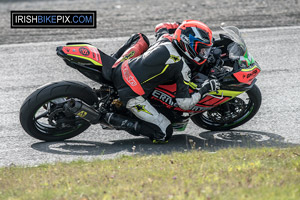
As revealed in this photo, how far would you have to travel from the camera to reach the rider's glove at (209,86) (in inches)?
270

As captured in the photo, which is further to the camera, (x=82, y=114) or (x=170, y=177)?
(x=82, y=114)

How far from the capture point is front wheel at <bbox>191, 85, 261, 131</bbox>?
7.52 metres

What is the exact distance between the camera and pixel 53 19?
1463cm

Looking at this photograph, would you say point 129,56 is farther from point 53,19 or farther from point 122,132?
point 53,19

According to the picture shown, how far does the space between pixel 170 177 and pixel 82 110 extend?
193 cm

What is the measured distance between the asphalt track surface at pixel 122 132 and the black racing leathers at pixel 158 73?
2.34ft

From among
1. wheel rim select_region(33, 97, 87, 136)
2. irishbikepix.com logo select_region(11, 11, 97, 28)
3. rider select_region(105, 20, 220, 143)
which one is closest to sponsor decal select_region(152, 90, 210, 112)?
rider select_region(105, 20, 220, 143)

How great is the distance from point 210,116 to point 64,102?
2093 millimetres

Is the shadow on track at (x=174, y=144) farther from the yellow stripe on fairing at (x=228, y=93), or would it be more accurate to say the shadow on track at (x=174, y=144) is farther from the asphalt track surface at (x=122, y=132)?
the yellow stripe on fairing at (x=228, y=93)

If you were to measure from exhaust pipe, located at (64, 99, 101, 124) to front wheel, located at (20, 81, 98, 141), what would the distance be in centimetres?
10

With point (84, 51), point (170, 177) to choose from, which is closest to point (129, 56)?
point (84, 51)

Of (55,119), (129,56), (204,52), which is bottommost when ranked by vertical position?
(55,119)

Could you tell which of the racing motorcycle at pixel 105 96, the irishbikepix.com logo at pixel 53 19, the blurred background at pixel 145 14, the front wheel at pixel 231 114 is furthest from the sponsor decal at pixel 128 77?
the irishbikepix.com logo at pixel 53 19

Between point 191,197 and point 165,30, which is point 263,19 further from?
point 191,197
